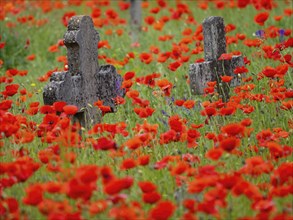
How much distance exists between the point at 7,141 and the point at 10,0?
7884mm

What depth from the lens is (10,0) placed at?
35.9 feet

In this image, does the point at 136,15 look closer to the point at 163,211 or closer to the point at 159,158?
the point at 159,158

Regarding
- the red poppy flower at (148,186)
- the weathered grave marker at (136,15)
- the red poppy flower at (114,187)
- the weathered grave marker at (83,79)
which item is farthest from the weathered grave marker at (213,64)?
the weathered grave marker at (136,15)

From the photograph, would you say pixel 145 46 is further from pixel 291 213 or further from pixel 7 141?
pixel 291 213

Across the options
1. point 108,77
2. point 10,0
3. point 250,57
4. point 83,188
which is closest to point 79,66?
point 108,77

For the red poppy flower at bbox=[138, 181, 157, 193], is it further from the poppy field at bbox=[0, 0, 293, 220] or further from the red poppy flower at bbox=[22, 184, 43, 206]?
the red poppy flower at bbox=[22, 184, 43, 206]

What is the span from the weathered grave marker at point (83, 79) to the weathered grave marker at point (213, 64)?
0.70 metres

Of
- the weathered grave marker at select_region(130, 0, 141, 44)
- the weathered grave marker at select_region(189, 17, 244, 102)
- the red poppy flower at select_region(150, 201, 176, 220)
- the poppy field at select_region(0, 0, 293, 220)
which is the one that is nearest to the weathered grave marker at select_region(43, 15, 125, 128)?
the poppy field at select_region(0, 0, 293, 220)

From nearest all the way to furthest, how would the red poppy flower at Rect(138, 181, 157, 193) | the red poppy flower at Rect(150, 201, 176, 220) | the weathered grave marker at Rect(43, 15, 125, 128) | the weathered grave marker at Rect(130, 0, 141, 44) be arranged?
1. the red poppy flower at Rect(150, 201, 176, 220)
2. the red poppy flower at Rect(138, 181, 157, 193)
3. the weathered grave marker at Rect(43, 15, 125, 128)
4. the weathered grave marker at Rect(130, 0, 141, 44)

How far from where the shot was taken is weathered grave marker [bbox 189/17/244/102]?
4865 mm

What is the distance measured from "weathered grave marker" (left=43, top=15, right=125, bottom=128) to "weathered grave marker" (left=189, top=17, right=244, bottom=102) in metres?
0.70

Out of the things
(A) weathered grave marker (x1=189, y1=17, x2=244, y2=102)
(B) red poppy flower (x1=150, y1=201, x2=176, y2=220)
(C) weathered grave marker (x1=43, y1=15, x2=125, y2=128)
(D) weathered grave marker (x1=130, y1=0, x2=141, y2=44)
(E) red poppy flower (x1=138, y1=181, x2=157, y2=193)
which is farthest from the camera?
(D) weathered grave marker (x1=130, y1=0, x2=141, y2=44)

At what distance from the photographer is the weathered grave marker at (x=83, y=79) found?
4.06 metres

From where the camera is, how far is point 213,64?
4.99 m
